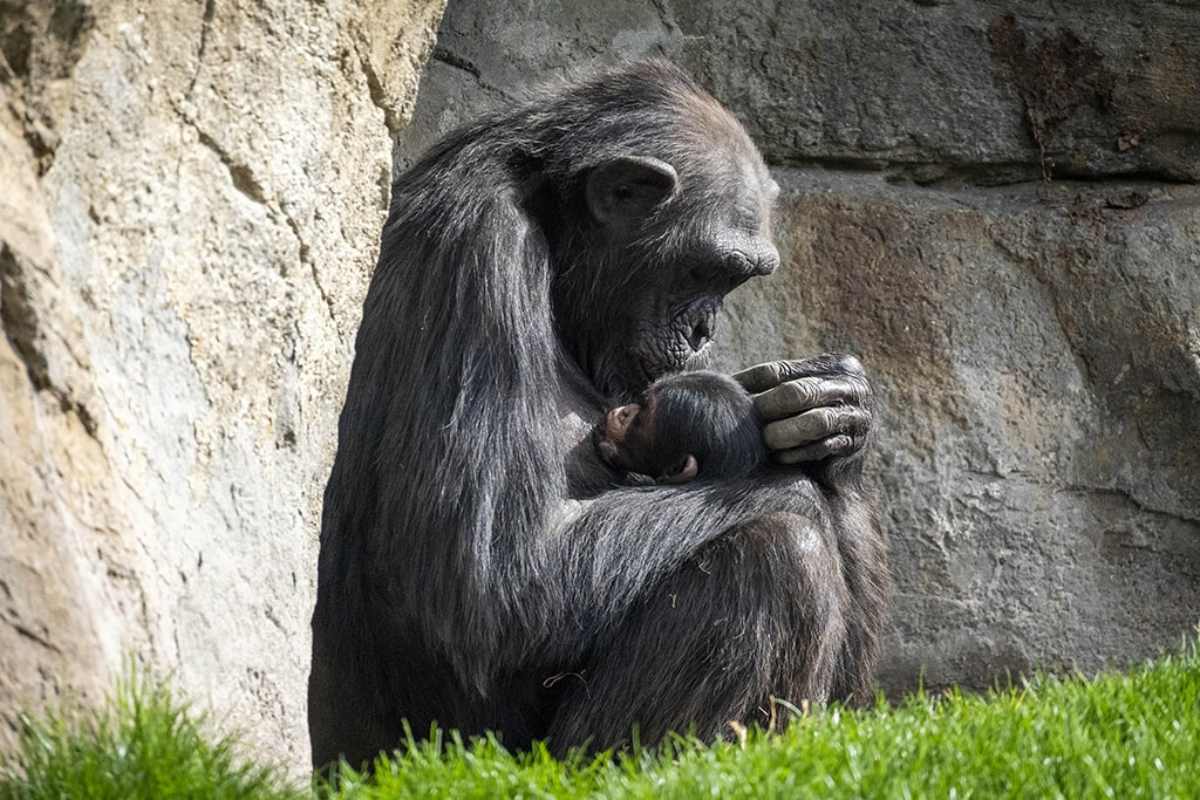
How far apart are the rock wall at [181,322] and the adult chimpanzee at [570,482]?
705 mm

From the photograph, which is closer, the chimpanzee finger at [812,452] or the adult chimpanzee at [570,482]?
the adult chimpanzee at [570,482]

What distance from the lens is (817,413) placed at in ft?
18.2

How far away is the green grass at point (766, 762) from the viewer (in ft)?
11.3

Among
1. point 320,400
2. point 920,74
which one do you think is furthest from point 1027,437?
point 320,400

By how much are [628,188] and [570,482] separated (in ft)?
3.33

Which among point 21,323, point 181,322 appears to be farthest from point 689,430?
point 21,323

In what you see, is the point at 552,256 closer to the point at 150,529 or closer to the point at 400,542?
the point at 400,542

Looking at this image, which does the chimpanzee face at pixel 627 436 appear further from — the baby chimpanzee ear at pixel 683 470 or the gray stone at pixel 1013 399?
the gray stone at pixel 1013 399

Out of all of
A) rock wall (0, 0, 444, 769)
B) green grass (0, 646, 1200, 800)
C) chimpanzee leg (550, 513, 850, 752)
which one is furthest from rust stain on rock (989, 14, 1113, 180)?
rock wall (0, 0, 444, 769)

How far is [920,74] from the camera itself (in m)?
7.44

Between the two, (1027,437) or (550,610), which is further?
(1027,437)

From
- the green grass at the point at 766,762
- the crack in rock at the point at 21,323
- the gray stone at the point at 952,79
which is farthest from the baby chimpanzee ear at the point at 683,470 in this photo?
the crack in rock at the point at 21,323

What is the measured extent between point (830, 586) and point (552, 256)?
1.38m

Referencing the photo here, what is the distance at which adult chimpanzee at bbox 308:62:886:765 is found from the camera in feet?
16.8
